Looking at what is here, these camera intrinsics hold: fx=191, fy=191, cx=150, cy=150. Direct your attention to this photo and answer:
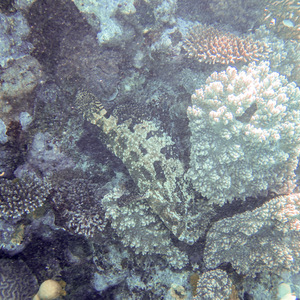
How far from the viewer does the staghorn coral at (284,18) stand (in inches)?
179

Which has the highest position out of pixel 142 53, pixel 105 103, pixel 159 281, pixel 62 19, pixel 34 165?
pixel 142 53

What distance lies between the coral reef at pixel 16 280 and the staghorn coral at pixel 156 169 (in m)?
2.93

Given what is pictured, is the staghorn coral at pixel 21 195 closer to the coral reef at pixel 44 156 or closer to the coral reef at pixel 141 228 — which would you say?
the coral reef at pixel 44 156

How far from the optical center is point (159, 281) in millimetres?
3760

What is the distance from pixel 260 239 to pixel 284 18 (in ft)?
17.0

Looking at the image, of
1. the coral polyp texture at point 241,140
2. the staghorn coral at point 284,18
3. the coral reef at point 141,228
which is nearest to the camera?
the coral polyp texture at point 241,140

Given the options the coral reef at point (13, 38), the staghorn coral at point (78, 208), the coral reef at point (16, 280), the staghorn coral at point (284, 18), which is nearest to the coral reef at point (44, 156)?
the staghorn coral at point (78, 208)

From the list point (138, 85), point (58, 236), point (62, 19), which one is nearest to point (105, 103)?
point (138, 85)

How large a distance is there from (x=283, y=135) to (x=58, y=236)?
4.66m

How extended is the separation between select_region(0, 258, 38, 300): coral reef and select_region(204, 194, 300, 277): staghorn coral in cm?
352

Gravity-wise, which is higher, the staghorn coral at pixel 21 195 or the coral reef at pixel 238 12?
the coral reef at pixel 238 12

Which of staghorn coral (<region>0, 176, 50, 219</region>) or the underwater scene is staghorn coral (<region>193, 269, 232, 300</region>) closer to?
the underwater scene

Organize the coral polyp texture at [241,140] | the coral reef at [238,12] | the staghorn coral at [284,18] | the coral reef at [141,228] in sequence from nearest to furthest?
the coral polyp texture at [241,140] < the coral reef at [141,228] < the staghorn coral at [284,18] < the coral reef at [238,12]

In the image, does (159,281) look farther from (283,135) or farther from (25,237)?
(283,135)
